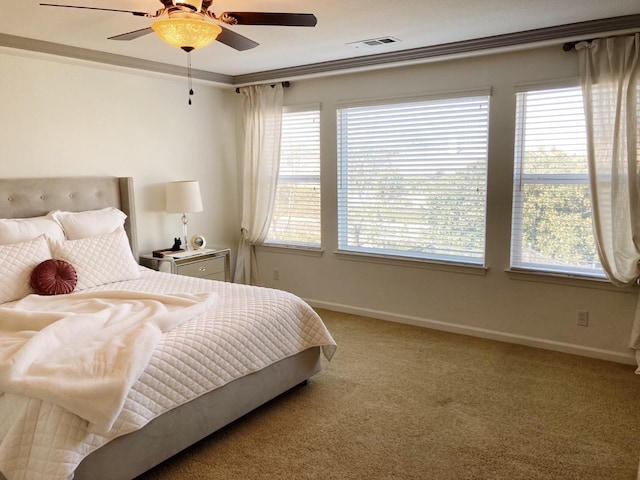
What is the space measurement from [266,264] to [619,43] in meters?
3.76

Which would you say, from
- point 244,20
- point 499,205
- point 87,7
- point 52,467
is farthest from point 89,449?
point 499,205

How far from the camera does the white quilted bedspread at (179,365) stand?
1.94 meters

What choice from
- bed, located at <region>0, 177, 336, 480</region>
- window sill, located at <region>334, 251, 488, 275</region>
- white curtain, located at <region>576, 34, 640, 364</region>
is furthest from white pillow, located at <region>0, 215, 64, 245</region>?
white curtain, located at <region>576, 34, 640, 364</region>

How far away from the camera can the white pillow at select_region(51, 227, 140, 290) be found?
3.42m

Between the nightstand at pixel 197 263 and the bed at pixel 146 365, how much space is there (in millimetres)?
359

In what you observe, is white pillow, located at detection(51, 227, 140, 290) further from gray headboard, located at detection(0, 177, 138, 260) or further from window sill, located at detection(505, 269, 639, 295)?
window sill, located at detection(505, 269, 639, 295)

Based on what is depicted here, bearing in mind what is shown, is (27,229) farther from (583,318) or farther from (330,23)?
(583,318)

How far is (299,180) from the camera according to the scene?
205 inches

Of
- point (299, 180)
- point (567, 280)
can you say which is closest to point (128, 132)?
point (299, 180)

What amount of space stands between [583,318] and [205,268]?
128 inches

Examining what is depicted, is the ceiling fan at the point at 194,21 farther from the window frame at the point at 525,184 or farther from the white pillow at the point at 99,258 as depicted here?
the window frame at the point at 525,184

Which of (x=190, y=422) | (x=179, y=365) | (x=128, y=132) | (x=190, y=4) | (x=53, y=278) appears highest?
(x=190, y=4)

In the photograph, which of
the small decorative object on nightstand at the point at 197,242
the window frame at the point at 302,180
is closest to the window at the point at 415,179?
the window frame at the point at 302,180

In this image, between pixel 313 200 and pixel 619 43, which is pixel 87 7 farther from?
pixel 619 43
